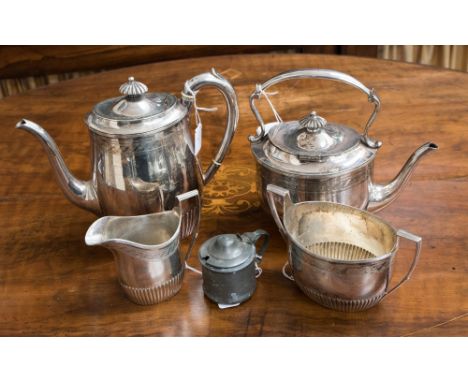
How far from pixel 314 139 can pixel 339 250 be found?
6.8 inches

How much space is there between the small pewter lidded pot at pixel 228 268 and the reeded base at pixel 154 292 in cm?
4

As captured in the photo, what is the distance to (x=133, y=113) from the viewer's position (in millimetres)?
859

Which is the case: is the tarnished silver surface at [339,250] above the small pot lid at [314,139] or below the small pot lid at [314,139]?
below

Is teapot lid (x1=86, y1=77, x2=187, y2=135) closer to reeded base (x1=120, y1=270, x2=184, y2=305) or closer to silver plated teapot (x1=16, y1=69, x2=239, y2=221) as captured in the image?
silver plated teapot (x1=16, y1=69, x2=239, y2=221)

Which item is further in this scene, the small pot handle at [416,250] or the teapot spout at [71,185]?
the teapot spout at [71,185]

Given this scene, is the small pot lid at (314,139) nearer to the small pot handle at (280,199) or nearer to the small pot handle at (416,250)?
the small pot handle at (280,199)

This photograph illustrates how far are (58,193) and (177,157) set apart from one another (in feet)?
1.12

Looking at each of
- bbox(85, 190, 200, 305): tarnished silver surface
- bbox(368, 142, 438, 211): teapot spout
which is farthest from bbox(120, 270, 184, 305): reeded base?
bbox(368, 142, 438, 211): teapot spout

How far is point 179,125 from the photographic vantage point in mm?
887

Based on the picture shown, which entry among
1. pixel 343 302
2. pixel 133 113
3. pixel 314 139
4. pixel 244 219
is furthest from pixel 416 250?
pixel 133 113

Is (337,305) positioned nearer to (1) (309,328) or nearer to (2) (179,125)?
(1) (309,328)

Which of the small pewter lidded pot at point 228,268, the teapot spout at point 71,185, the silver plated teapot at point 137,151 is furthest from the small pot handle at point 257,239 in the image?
the teapot spout at point 71,185

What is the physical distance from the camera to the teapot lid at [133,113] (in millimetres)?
846

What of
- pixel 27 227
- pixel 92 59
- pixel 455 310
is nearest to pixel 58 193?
pixel 27 227
